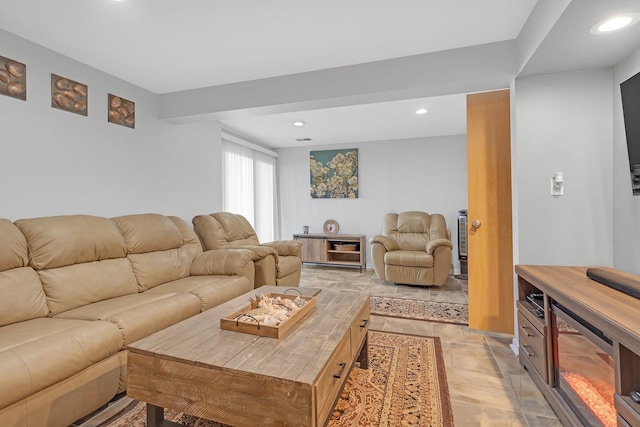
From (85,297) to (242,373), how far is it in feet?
5.24

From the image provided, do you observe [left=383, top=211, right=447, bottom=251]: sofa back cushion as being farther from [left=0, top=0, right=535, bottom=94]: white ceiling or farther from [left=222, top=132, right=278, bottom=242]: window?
[left=0, top=0, right=535, bottom=94]: white ceiling

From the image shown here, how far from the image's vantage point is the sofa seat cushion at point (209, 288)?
2.25 meters

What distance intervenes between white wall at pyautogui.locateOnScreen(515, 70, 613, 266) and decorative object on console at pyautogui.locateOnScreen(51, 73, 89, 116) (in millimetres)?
3444

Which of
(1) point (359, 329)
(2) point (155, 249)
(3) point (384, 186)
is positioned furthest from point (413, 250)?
(2) point (155, 249)

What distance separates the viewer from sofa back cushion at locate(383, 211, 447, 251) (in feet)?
15.1

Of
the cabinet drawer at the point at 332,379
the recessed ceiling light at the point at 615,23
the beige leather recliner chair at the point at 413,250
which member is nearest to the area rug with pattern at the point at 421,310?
the beige leather recliner chair at the point at 413,250

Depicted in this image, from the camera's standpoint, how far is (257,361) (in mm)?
1145

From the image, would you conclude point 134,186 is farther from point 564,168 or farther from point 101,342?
point 564,168

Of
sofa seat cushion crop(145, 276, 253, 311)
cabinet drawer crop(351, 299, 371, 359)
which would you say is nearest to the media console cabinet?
cabinet drawer crop(351, 299, 371, 359)

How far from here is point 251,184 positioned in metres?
5.20

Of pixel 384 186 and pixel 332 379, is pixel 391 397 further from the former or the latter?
pixel 384 186

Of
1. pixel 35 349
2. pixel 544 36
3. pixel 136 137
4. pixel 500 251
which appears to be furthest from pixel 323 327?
pixel 136 137

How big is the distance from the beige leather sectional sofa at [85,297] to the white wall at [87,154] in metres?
0.34

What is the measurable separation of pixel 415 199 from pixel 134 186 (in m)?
4.19
